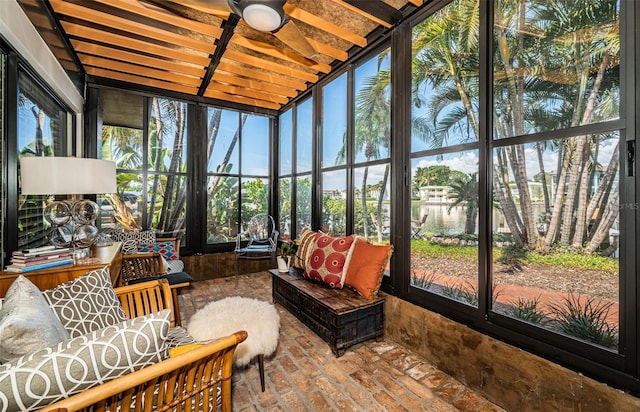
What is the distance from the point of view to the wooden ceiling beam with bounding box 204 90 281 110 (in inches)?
166

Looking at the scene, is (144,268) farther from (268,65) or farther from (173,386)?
(268,65)

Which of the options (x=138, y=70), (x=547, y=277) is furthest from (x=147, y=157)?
(x=547, y=277)

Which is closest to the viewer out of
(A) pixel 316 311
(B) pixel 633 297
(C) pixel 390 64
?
(B) pixel 633 297

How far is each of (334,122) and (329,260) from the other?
6.09ft

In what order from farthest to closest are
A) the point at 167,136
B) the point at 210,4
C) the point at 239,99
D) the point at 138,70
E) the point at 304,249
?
1. the point at 239,99
2. the point at 167,136
3. the point at 138,70
4. the point at 304,249
5. the point at 210,4

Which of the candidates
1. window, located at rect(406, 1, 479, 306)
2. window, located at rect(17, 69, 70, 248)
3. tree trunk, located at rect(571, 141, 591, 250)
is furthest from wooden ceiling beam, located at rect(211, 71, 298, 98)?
tree trunk, located at rect(571, 141, 591, 250)

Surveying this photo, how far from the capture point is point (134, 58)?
3.15m

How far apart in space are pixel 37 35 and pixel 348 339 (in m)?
3.49

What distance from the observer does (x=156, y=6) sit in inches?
89.7

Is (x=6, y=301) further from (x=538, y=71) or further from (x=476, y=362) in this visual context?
(x=538, y=71)

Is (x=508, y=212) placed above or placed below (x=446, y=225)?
above

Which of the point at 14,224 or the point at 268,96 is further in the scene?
the point at 268,96

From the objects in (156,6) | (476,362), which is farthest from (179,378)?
(156,6)

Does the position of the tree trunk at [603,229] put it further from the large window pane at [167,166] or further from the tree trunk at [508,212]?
the large window pane at [167,166]
